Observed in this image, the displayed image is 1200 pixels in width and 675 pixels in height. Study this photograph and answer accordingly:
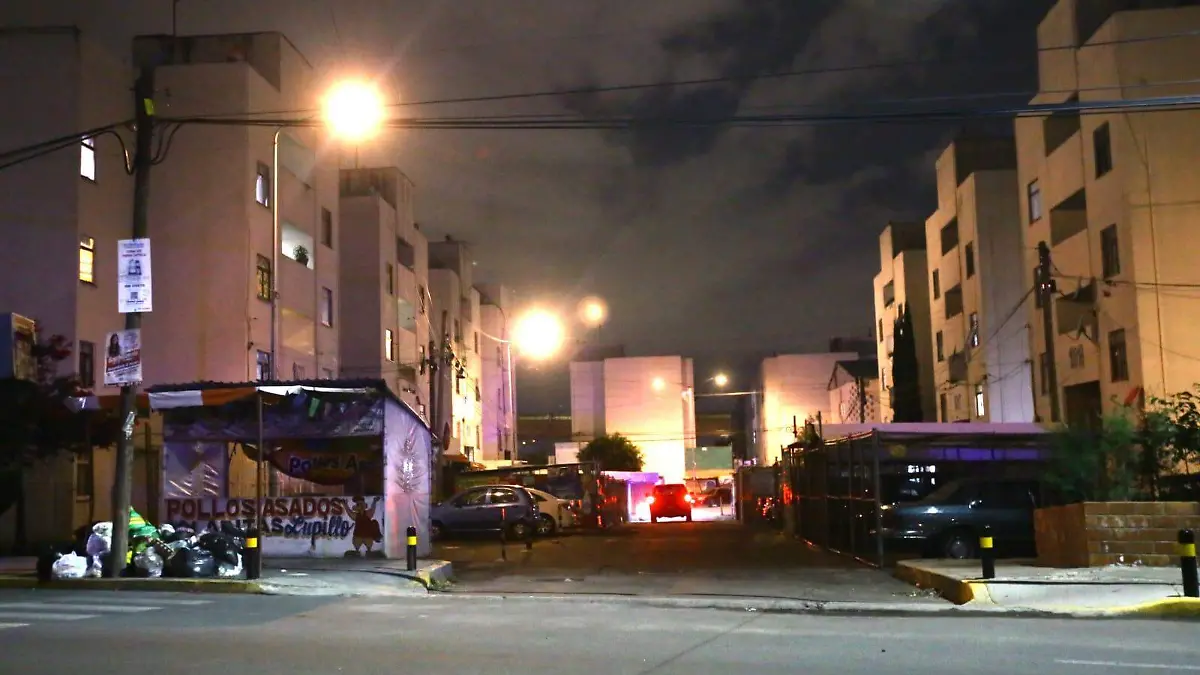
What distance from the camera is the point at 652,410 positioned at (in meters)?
86.5

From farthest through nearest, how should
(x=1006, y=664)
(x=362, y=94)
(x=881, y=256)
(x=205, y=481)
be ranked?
(x=881, y=256)
(x=205, y=481)
(x=362, y=94)
(x=1006, y=664)

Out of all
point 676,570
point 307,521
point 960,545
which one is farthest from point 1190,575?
point 307,521

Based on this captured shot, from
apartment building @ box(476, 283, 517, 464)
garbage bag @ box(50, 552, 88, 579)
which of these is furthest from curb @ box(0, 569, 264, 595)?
apartment building @ box(476, 283, 517, 464)

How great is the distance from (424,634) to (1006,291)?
1455 inches

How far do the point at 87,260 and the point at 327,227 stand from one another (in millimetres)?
11984

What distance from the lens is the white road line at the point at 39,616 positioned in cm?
1240

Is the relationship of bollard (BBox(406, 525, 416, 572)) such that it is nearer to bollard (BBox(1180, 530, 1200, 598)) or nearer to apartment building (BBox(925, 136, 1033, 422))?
bollard (BBox(1180, 530, 1200, 598))

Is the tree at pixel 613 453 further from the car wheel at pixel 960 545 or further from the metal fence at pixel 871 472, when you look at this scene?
the car wheel at pixel 960 545

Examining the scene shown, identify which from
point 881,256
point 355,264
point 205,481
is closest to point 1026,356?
point 881,256

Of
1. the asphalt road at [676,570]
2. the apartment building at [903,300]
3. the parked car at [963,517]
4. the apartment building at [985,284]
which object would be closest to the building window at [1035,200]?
the apartment building at [985,284]

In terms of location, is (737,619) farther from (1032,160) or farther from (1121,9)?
(1032,160)

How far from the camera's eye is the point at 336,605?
1439cm

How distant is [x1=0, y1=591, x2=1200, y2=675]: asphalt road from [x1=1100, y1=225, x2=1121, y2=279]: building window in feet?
69.7

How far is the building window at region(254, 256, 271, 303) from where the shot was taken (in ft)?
107
